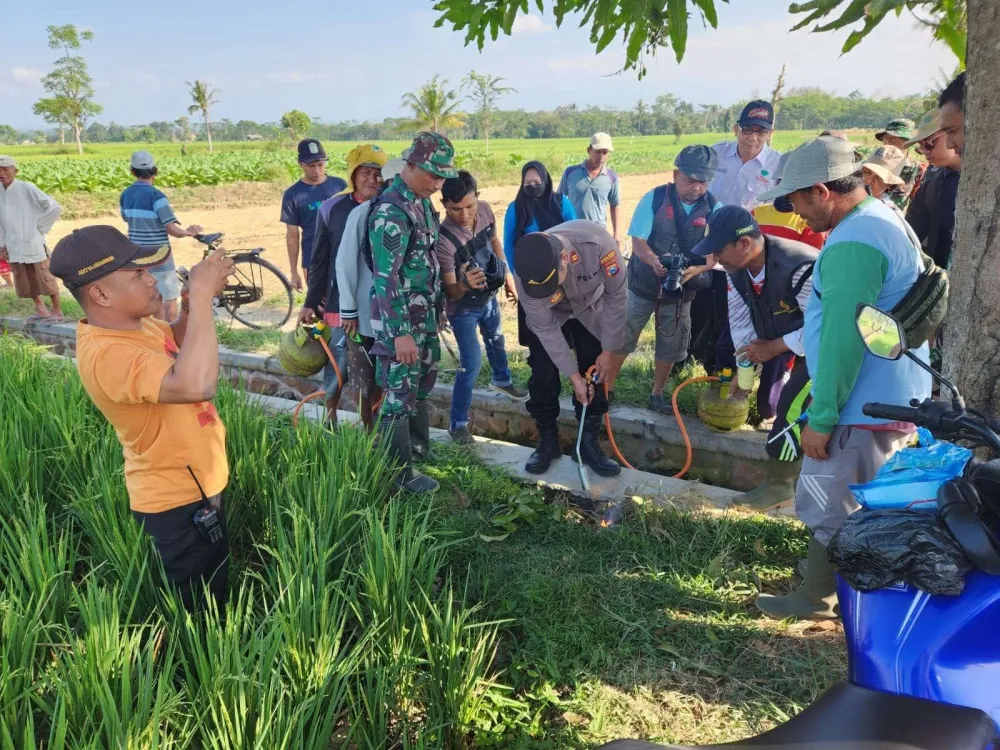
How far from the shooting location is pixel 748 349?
3.57 metres

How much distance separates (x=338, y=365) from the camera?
178 inches

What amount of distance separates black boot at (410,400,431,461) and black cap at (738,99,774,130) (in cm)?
297

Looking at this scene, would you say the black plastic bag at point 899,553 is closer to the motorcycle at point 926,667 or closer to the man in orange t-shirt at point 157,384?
the motorcycle at point 926,667

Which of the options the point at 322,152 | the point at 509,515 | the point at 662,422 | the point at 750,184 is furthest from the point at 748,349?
the point at 322,152

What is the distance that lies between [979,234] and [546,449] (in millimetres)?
2440

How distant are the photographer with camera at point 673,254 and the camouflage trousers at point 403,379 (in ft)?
4.50

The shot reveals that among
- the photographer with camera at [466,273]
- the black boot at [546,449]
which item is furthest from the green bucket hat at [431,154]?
the black boot at [546,449]

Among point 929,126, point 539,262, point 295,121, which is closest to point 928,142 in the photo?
point 929,126

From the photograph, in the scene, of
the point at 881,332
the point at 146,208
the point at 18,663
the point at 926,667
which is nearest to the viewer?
the point at 926,667

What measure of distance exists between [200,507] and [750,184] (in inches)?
166

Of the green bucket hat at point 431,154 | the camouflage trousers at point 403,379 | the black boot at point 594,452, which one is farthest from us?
the black boot at point 594,452

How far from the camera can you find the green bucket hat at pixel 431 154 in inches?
133

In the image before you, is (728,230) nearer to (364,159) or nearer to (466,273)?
(466,273)

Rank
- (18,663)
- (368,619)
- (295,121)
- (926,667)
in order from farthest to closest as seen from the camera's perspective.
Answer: (295,121), (368,619), (18,663), (926,667)
